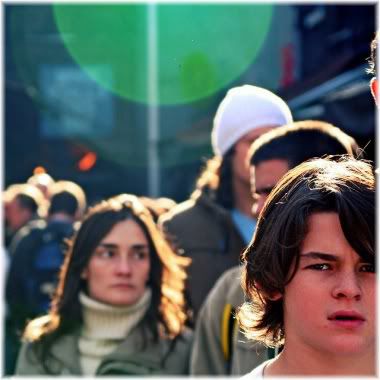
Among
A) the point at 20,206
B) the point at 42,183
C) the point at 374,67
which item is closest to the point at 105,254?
the point at 374,67

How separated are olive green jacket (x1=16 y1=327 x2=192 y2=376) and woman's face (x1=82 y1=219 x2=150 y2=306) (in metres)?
0.17

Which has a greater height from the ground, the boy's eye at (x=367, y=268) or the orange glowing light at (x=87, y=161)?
the orange glowing light at (x=87, y=161)

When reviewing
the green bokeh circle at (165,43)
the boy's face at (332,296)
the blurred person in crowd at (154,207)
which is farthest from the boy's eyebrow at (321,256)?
the green bokeh circle at (165,43)

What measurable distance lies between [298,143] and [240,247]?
Result: 0.90m

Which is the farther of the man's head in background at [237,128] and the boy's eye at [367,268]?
the man's head in background at [237,128]

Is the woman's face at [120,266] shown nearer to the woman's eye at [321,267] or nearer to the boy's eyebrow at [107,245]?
the boy's eyebrow at [107,245]

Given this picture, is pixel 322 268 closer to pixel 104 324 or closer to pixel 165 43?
pixel 104 324

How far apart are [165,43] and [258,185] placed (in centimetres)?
2554

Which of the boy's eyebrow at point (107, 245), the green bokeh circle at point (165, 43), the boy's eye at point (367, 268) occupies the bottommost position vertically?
the boy's eye at point (367, 268)

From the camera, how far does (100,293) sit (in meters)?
4.60

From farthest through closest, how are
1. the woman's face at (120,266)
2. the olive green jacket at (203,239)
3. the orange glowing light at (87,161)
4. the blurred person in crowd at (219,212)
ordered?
1. the orange glowing light at (87,161)
2. the olive green jacket at (203,239)
3. the woman's face at (120,266)
4. the blurred person in crowd at (219,212)

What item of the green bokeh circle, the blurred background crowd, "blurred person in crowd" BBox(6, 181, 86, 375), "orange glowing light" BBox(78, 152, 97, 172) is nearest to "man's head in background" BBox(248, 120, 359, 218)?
"blurred person in crowd" BBox(6, 181, 86, 375)

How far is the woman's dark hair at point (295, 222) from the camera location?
2.47 meters

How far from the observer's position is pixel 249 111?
416 centimetres
